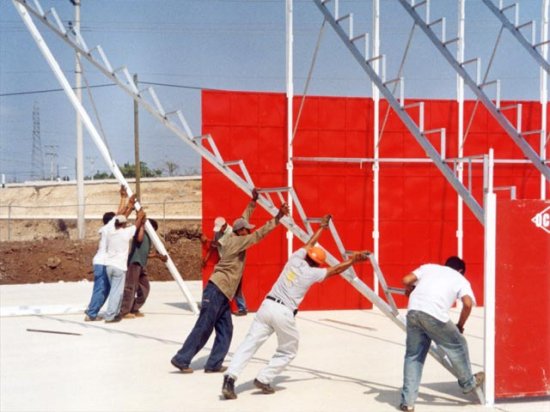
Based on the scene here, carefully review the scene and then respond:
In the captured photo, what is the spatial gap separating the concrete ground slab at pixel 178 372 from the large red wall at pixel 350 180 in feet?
3.70

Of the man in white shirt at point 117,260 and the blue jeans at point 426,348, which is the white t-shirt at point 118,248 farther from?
the blue jeans at point 426,348

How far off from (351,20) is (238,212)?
463cm

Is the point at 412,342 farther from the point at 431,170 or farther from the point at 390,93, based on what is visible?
the point at 431,170

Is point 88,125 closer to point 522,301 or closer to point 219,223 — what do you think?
point 219,223

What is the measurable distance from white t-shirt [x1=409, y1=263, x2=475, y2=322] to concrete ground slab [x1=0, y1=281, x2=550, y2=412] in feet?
3.13

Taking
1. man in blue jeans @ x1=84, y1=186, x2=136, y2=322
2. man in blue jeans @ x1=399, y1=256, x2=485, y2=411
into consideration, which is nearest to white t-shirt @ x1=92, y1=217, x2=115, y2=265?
man in blue jeans @ x1=84, y1=186, x2=136, y2=322

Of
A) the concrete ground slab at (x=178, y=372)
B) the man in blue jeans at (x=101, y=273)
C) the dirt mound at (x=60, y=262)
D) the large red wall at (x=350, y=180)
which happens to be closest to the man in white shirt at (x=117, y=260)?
the man in blue jeans at (x=101, y=273)

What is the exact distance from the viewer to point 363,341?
1039 centimetres

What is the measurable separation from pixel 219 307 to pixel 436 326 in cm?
254

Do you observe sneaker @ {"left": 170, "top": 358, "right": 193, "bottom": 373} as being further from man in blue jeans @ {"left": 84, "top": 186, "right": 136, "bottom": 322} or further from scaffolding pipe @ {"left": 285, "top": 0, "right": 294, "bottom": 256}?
scaffolding pipe @ {"left": 285, "top": 0, "right": 294, "bottom": 256}

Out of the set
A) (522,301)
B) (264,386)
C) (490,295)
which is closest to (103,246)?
(264,386)

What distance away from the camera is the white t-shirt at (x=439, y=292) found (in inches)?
267

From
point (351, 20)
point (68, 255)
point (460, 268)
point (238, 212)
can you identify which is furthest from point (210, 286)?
point (68, 255)

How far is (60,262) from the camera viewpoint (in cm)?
2334
